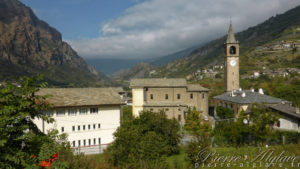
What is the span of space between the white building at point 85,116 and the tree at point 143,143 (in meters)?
5.71

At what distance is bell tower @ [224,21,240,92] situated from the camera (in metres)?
48.4

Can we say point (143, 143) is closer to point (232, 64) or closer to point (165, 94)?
point (165, 94)

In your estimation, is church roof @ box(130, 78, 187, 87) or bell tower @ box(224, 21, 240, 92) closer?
church roof @ box(130, 78, 187, 87)

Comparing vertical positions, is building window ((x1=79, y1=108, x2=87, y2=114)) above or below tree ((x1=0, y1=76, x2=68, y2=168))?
below

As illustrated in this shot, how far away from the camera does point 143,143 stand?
16.3m

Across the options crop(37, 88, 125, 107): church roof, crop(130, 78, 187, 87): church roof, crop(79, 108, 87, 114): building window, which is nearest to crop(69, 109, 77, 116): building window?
crop(79, 108, 87, 114): building window

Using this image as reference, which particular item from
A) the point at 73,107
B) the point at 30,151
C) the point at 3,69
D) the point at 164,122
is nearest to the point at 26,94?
the point at 30,151

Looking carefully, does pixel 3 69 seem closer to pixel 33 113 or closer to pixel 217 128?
pixel 217 128

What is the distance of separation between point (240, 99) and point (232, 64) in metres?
13.7

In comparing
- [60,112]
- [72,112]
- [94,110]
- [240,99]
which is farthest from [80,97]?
[240,99]

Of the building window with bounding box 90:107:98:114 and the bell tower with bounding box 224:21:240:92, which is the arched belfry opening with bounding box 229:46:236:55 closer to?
the bell tower with bounding box 224:21:240:92

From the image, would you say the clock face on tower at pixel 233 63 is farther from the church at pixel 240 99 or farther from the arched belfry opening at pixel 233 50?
the arched belfry opening at pixel 233 50

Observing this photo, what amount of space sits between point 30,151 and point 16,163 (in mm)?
371

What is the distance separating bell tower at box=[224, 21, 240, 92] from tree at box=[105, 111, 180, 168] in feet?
99.7
